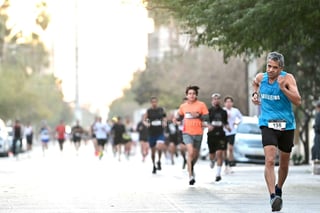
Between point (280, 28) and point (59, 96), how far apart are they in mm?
102018

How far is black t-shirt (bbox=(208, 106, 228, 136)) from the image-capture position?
20094 mm

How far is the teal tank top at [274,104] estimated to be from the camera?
1242cm

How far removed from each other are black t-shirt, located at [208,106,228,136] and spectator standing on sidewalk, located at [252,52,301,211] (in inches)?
291

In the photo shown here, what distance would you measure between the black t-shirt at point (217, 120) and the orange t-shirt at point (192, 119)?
5.61ft

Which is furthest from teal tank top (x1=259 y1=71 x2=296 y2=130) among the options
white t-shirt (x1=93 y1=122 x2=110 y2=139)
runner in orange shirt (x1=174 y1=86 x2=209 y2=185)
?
white t-shirt (x1=93 y1=122 x2=110 y2=139)

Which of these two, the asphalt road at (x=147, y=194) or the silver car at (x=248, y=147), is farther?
the silver car at (x=248, y=147)

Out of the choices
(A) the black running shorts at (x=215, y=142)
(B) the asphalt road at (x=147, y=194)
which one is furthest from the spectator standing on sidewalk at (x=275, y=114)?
(A) the black running shorts at (x=215, y=142)

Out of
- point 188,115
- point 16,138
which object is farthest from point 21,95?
point 188,115

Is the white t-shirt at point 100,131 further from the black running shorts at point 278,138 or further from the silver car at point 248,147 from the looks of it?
the black running shorts at point 278,138

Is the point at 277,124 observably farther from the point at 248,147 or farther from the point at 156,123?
the point at 248,147

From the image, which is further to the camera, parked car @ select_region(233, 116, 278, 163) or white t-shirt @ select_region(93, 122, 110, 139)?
white t-shirt @ select_region(93, 122, 110, 139)

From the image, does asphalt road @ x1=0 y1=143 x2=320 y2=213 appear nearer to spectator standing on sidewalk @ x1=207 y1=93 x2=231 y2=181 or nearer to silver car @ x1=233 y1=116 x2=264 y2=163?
spectator standing on sidewalk @ x1=207 y1=93 x2=231 y2=181

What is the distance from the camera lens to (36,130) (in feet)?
370

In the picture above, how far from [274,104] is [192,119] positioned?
5.91 metres
